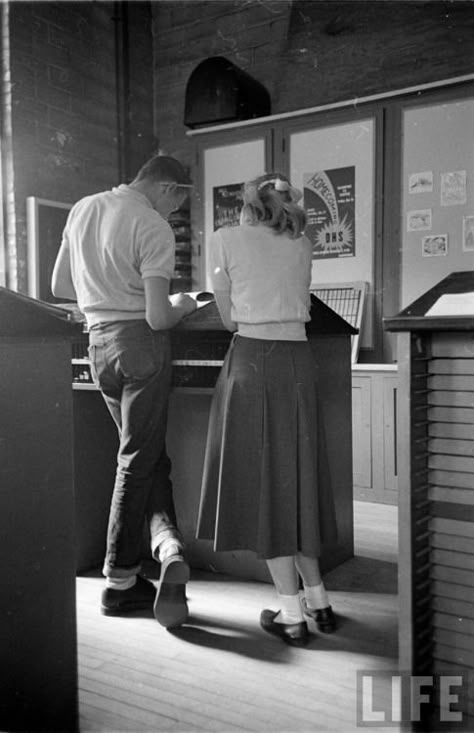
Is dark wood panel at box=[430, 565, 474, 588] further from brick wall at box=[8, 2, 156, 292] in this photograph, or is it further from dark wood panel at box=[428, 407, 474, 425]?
brick wall at box=[8, 2, 156, 292]

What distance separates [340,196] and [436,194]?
26.5 inches

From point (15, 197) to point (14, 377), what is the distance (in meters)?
3.70

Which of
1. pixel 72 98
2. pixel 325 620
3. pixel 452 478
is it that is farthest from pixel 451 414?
pixel 72 98

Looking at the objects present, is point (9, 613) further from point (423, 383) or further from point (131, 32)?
point (131, 32)

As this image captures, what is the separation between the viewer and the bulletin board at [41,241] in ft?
16.5

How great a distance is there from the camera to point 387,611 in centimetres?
262

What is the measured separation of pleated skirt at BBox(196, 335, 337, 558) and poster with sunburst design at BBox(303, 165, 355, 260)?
2700mm

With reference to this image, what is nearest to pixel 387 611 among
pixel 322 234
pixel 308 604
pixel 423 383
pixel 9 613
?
pixel 308 604

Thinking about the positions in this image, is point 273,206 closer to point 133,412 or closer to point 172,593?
point 133,412

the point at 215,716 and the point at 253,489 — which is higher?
the point at 253,489

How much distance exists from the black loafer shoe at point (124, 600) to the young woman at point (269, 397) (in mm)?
459

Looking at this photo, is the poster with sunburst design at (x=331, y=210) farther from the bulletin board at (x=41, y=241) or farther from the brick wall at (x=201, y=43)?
the bulletin board at (x=41, y=241)

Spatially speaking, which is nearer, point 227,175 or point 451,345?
point 451,345

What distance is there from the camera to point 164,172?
256cm
